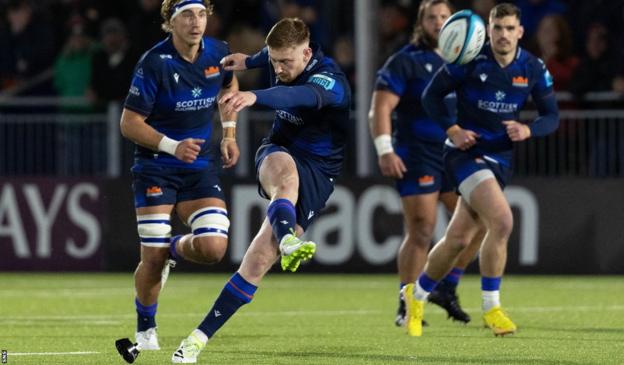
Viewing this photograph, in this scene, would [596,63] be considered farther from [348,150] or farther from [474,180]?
[474,180]

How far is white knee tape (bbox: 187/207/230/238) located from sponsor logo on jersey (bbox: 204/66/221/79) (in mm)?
825

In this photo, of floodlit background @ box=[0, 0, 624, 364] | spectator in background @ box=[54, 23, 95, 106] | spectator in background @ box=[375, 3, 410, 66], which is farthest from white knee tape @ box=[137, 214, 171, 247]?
spectator in background @ box=[54, 23, 95, 106]

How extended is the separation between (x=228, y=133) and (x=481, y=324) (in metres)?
3.19

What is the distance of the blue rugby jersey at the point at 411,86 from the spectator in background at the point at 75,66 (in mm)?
7275

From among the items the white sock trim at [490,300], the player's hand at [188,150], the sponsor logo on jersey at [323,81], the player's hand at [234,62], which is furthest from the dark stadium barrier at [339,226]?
the player's hand at [188,150]

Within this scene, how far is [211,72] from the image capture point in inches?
388

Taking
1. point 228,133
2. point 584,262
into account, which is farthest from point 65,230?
point 228,133

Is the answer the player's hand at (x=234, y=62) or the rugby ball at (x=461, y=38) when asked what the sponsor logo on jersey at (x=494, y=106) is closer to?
the rugby ball at (x=461, y=38)

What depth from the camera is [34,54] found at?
19.1 m

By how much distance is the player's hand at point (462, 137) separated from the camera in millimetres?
10766

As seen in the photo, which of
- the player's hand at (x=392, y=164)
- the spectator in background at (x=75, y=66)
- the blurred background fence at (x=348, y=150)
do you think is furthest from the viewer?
the spectator in background at (x=75, y=66)

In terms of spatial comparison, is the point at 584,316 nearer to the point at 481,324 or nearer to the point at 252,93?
the point at 481,324

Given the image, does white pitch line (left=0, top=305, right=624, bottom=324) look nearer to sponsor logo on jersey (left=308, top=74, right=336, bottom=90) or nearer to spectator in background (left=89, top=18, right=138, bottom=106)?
sponsor logo on jersey (left=308, top=74, right=336, bottom=90)

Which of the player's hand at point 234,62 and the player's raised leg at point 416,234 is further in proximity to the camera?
the player's raised leg at point 416,234
